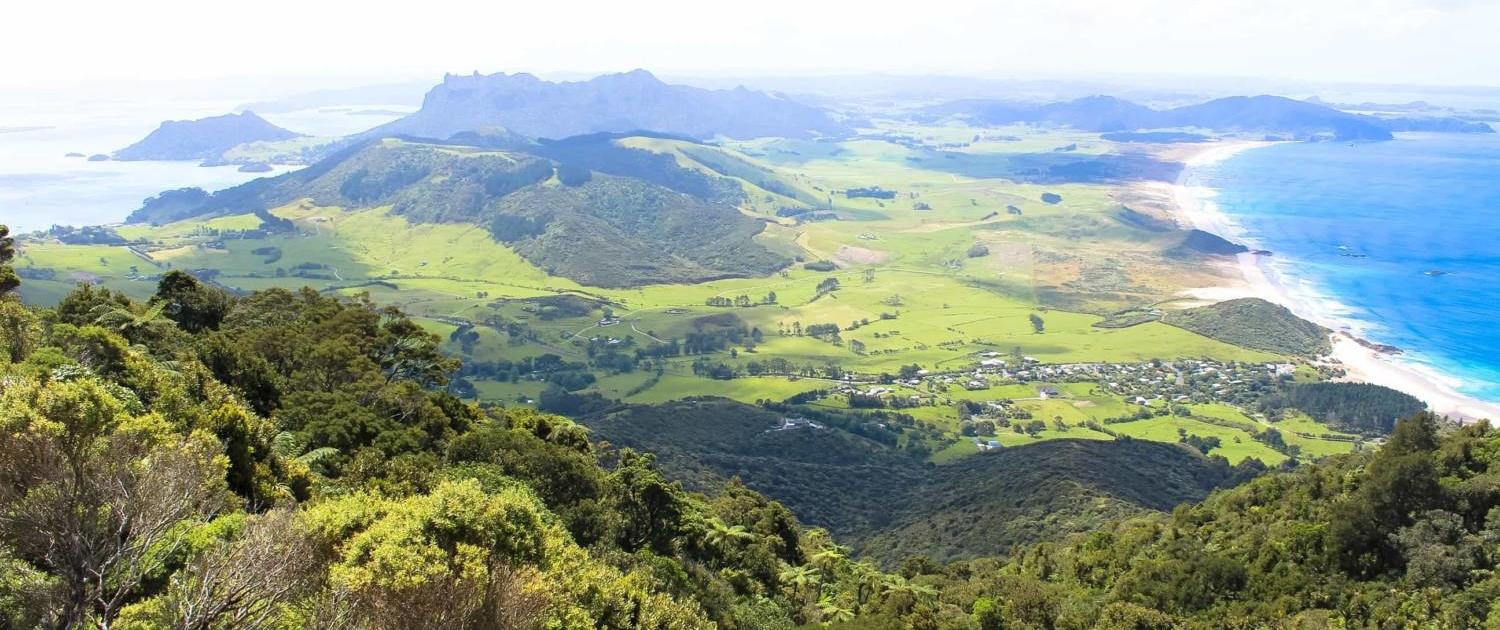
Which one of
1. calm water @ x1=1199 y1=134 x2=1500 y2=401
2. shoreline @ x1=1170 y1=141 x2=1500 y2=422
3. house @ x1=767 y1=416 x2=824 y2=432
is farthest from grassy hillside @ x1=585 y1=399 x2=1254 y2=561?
calm water @ x1=1199 y1=134 x2=1500 y2=401

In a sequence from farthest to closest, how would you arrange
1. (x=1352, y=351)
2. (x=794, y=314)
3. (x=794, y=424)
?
(x=794, y=314), (x=1352, y=351), (x=794, y=424)

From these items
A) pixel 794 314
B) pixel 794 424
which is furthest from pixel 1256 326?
pixel 794 424

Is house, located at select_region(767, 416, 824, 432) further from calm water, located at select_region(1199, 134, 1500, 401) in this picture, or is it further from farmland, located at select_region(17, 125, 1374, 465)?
calm water, located at select_region(1199, 134, 1500, 401)

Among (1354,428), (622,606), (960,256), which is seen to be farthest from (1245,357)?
(622,606)

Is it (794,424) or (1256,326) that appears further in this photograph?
(1256,326)

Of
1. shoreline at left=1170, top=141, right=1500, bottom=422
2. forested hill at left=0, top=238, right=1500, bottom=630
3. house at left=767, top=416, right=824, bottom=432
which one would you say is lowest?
house at left=767, top=416, right=824, bottom=432

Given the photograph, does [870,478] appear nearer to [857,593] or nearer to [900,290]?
[857,593]

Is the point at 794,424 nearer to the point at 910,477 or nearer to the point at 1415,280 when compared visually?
the point at 910,477
